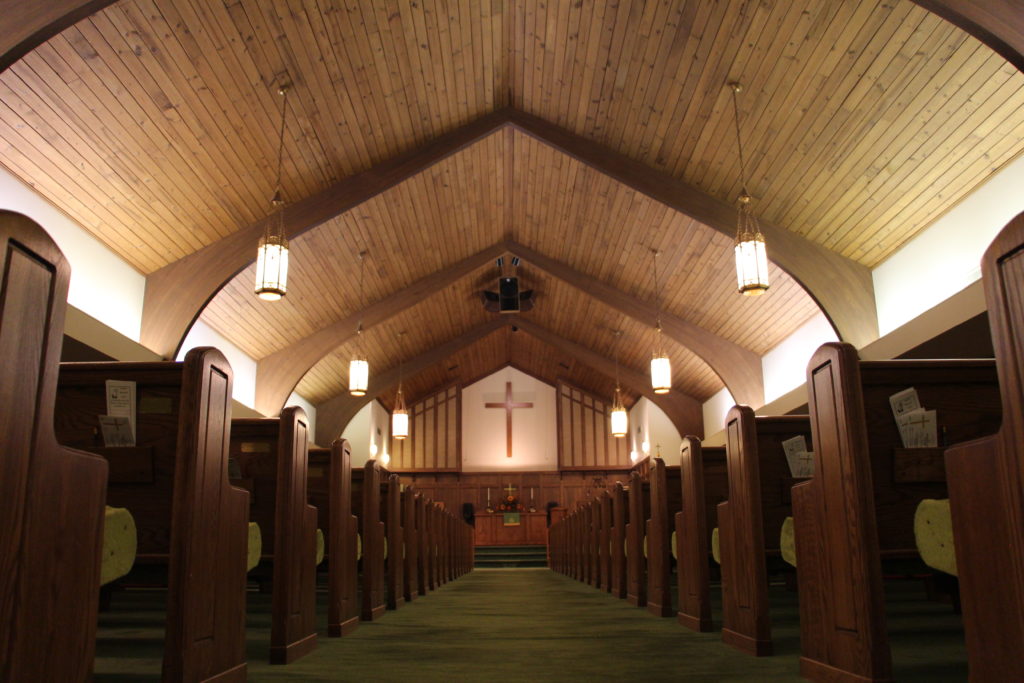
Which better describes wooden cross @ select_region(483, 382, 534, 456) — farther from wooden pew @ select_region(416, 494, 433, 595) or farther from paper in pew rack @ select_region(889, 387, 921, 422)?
paper in pew rack @ select_region(889, 387, 921, 422)

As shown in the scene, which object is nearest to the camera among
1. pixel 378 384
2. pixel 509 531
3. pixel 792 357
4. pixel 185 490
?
pixel 185 490

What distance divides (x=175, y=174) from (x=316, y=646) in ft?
14.2

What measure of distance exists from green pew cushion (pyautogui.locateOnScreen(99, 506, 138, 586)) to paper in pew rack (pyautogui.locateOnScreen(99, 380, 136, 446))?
251 mm

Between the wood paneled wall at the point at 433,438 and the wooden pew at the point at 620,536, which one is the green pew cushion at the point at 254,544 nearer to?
the wooden pew at the point at 620,536

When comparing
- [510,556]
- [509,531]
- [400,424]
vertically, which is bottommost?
[510,556]

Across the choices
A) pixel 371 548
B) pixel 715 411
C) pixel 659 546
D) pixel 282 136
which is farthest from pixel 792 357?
pixel 371 548

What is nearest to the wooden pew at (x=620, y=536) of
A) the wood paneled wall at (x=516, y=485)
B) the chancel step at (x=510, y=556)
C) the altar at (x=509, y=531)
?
the chancel step at (x=510, y=556)

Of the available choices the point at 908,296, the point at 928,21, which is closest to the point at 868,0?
the point at 928,21

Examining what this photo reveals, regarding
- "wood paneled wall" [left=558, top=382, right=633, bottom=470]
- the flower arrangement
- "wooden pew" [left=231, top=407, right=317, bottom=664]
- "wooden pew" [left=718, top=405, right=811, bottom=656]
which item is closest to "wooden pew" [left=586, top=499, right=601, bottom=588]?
"wooden pew" [left=718, top=405, right=811, bottom=656]

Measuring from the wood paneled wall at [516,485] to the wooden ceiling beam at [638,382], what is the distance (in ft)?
11.8

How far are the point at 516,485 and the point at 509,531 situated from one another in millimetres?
1486

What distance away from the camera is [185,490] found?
2082mm

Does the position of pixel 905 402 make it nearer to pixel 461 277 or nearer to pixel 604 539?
pixel 604 539

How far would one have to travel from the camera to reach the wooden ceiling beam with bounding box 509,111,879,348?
692cm
